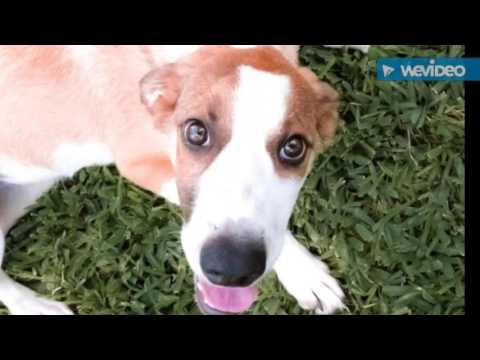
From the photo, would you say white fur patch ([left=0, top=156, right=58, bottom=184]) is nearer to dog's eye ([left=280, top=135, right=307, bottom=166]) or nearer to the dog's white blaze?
the dog's white blaze

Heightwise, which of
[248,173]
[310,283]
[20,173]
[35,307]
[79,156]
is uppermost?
[248,173]

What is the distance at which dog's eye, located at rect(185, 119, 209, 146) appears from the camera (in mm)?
2365

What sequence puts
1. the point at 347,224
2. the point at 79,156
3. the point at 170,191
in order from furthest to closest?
1. the point at 347,224
2. the point at 79,156
3. the point at 170,191

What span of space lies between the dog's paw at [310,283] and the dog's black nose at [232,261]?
864mm

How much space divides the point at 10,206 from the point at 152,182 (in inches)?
32.9

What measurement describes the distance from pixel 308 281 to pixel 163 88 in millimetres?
1148

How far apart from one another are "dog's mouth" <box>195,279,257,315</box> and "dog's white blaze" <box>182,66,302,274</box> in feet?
1.22

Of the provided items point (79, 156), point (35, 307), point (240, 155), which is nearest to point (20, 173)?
point (79, 156)

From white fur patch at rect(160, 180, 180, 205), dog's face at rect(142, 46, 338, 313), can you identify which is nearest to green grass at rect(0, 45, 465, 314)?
white fur patch at rect(160, 180, 180, 205)

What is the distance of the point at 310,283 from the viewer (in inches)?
125

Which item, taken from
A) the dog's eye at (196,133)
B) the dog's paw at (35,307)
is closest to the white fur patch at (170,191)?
the dog's eye at (196,133)

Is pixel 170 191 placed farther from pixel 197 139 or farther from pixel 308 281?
pixel 308 281
